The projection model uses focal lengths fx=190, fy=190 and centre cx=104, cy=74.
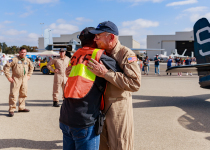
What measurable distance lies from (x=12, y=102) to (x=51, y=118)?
3.82ft

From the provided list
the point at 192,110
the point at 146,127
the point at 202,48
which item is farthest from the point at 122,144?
the point at 202,48

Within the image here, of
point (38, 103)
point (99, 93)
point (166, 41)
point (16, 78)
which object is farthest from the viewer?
point (166, 41)

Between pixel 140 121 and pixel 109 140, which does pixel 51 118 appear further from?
pixel 109 140

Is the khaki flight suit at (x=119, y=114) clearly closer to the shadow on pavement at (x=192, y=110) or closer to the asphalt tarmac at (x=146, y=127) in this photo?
the asphalt tarmac at (x=146, y=127)

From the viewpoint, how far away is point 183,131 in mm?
3947

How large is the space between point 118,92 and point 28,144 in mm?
2379

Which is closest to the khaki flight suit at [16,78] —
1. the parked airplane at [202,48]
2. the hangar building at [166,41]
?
the parked airplane at [202,48]

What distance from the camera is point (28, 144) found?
3.37m

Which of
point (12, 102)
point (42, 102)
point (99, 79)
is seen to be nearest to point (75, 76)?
point (99, 79)

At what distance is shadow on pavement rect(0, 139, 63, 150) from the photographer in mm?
3268

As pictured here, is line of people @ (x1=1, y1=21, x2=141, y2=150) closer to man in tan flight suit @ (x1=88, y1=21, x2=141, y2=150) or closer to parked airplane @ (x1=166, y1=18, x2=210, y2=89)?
man in tan flight suit @ (x1=88, y1=21, x2=141, y2=150)

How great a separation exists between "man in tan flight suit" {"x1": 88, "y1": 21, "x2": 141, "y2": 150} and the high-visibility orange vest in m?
0.22

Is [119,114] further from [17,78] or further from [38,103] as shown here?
[38,103]

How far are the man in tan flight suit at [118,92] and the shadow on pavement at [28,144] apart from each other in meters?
1.73
